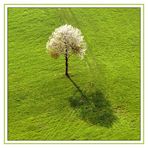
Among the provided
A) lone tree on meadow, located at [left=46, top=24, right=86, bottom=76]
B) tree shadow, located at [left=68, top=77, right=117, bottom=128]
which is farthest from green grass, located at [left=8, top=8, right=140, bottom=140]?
lone tree on meadow, located at [left=46, top=24, right=86, bottom=76]

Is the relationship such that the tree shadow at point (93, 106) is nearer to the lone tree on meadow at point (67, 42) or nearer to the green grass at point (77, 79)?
the green grass at point (77, 79)

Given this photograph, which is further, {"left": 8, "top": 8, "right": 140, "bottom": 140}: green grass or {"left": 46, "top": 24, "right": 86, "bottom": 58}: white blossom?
{"left": 46, "top": 24, "right": 86, "bottom": 58}: white blossom

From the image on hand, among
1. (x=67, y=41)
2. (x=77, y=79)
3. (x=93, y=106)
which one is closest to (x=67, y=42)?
(x=67, y=41)

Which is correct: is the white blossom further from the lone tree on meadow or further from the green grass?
the green grass

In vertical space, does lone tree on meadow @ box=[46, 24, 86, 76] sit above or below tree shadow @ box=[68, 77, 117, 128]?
above

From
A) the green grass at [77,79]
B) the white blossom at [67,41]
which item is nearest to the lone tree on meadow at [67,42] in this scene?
the white blossom at [67,41]

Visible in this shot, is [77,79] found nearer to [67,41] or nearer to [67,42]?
[67,42]

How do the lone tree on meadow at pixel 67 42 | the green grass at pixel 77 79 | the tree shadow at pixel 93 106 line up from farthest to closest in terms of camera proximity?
1. the lone tree on meadow at pixel 67 42
2. the tree shadow at pixel 93 106
3. the green grass at pixel 77 79
